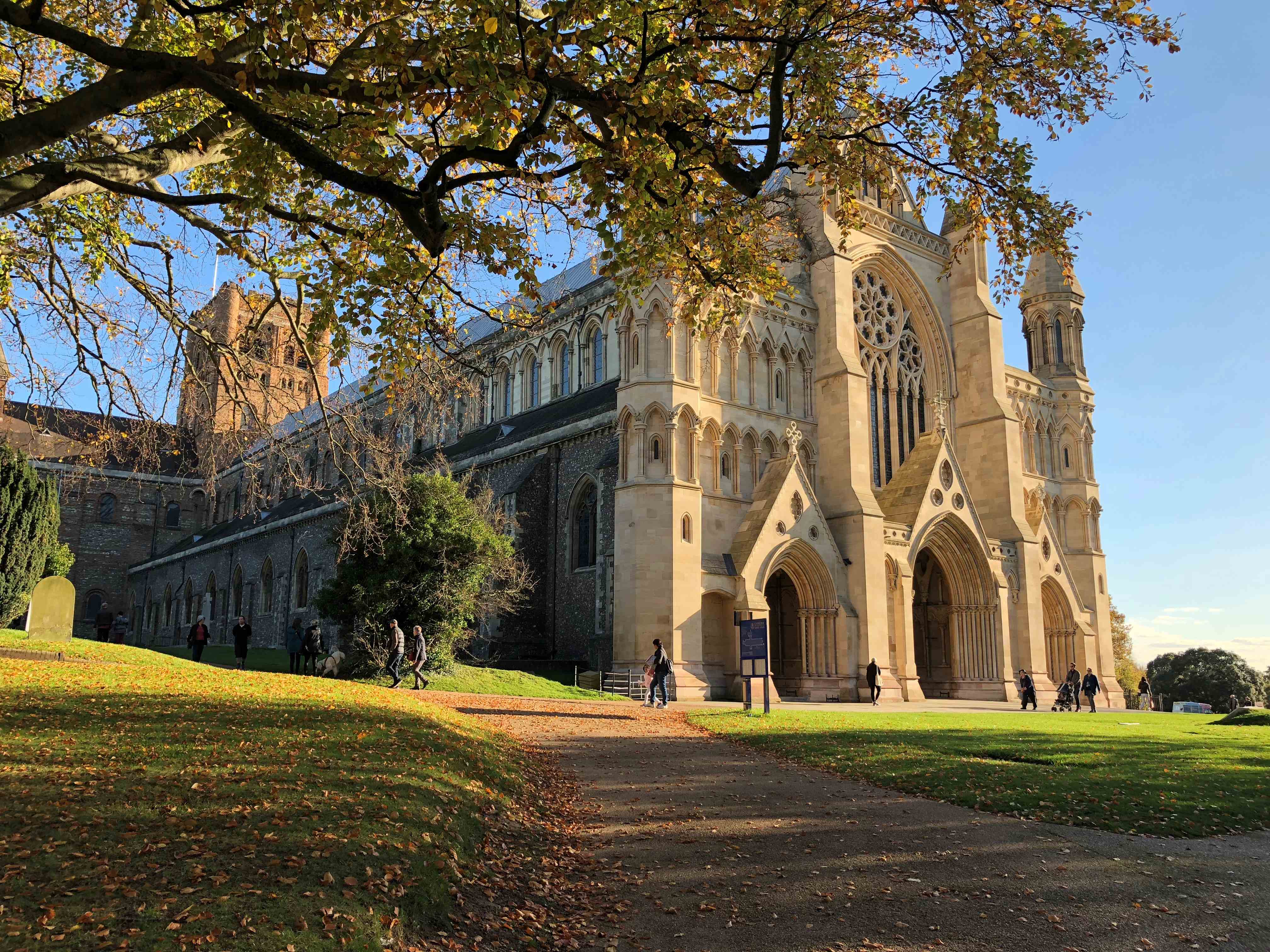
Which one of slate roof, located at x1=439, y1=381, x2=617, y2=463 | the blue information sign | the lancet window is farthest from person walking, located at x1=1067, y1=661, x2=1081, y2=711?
slate roof, located at x1=439, y1=381, x2=617, y2=463

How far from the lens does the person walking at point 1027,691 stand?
93.6 ft

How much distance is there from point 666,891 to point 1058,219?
7.03 meters

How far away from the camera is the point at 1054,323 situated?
141 feet

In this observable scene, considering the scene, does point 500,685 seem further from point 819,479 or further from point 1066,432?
point 1066,432

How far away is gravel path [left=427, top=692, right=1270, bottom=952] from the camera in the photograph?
17.7 ft

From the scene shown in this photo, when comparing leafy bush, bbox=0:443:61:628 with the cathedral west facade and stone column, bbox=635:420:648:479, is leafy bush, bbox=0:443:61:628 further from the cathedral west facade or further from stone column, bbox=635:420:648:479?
stone column, bbox=635:420:648:479

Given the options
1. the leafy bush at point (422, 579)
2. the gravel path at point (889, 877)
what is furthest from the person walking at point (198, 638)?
the gravel path at point (889, 877)

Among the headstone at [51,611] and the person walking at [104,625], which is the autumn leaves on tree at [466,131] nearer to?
the headstone at [51,611]

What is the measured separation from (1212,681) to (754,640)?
5913cm

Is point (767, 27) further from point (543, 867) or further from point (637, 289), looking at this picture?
point (543, 867)

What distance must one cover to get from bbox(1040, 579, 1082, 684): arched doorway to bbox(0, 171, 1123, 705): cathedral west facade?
9cm

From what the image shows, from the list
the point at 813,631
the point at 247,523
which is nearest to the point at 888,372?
the point at 813,631

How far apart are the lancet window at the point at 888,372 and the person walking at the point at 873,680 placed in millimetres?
8193

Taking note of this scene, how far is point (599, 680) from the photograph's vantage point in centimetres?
2641
